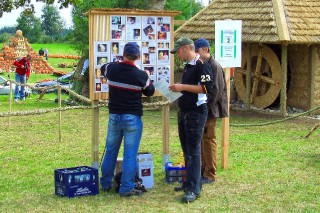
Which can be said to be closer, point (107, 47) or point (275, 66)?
point (107, 47)

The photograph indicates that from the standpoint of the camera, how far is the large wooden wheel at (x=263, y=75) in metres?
17.0

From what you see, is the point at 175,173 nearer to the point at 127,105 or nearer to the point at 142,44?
the point at 127,105

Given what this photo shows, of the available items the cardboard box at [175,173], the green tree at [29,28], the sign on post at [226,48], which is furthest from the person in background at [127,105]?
the green tree at [29,28]

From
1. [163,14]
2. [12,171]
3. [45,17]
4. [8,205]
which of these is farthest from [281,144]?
[45,17]

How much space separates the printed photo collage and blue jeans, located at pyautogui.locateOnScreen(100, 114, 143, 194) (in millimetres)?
841

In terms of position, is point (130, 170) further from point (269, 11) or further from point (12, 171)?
point (269, 11)

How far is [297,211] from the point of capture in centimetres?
798

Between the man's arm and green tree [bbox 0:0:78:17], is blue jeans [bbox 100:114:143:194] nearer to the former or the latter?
the man's arm

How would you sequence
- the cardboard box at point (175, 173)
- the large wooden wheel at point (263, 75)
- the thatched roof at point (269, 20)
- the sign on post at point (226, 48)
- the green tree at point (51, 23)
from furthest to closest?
the green tree at point (51, 23), the large wooden wheel at point (263, 75), the thatched roof at point (269, 20), the sign on post at point (226, 48), the cardboard box at point (175, 173)

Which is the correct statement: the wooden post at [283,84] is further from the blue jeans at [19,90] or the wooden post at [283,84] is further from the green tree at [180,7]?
the blue jeans at [19,90]

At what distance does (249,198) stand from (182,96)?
157 cm

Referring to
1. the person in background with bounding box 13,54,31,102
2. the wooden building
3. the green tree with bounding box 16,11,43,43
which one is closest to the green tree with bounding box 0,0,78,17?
the person in background with bounding box 13,54,31,102

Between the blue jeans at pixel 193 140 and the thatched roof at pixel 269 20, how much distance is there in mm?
7768

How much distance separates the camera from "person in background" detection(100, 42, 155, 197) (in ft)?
27.2
